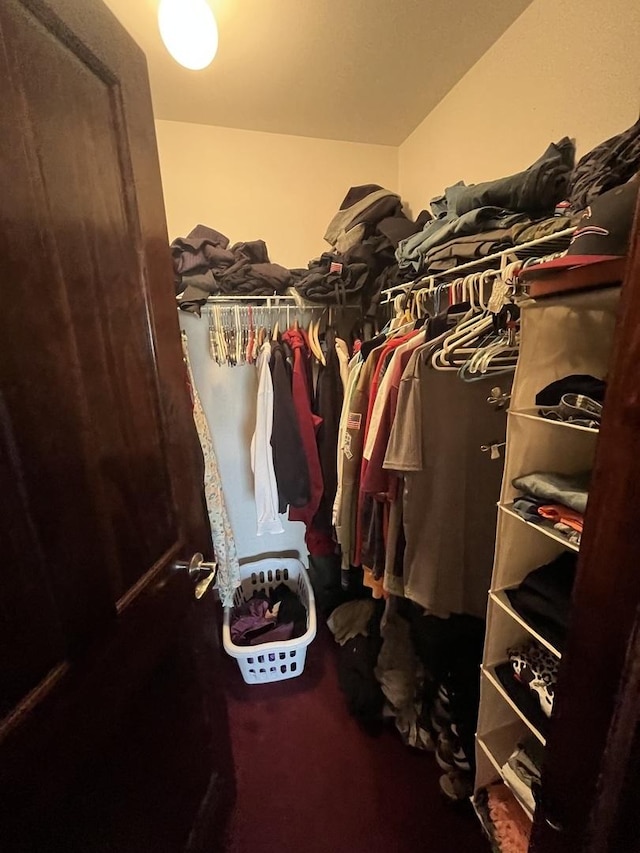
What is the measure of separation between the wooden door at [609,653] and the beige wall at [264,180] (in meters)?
1.90

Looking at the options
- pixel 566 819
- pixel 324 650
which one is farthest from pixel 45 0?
pixel 324 650

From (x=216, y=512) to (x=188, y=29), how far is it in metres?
1.54

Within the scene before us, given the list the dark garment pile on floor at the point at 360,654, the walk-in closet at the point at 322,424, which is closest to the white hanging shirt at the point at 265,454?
the walk-in closet at the point at 322,424

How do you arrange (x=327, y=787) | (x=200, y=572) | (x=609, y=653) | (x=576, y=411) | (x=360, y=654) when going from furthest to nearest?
(x=360, y=654) < (x=327, y=787) < (x=200, y=572) < (x=576, y=411) < (x=609, y=653)

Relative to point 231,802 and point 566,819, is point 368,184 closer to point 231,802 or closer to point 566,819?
point 566,819

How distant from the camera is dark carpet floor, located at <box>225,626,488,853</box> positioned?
4.02ft

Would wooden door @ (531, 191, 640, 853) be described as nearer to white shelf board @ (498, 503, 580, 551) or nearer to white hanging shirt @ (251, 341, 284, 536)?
white shelf board @ (498, 503, 580, 551)

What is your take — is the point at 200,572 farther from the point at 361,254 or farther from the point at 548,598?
the point at 361,254

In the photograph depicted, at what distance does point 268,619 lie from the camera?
1.90 m

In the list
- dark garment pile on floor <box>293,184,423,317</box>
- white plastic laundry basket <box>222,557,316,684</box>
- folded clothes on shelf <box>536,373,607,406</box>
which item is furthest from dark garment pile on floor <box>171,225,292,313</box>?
white plastic laundry basket <box>222,557,316,684</box>

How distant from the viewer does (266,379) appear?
5.72ft

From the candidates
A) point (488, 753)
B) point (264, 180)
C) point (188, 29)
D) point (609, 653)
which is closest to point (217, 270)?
point (264, 180)

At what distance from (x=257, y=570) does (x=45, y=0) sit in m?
2.18

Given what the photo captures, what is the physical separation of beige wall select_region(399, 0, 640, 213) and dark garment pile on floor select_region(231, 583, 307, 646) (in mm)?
2141
